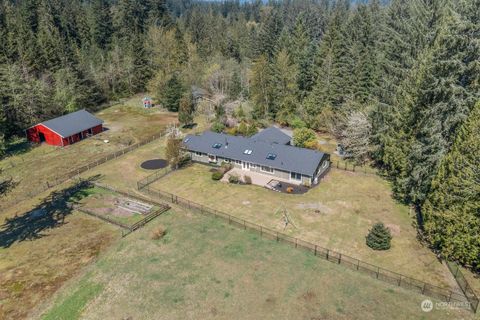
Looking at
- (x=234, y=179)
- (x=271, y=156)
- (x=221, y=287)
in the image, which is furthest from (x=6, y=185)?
(x=271, y=156)

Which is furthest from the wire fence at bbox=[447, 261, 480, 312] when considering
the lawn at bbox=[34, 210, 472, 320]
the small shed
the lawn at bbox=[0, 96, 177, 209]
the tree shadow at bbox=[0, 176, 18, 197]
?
the small shed

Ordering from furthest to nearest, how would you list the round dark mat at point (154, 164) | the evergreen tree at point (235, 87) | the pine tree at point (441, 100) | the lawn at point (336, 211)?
the evergreen tree at point (235, 87), the round dark mat at point (154, 164), the pine tree at point (441, 100), the lawn at point (336, 211)

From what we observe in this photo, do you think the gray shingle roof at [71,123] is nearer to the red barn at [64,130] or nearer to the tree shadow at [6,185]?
the red barn at [64,130]

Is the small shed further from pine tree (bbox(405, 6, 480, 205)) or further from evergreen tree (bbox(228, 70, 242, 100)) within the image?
pine tree (bbox(405, 6, 480, 205))

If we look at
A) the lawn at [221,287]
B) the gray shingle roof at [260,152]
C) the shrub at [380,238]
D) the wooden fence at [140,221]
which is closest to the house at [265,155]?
the gray shingle roof at [260,152]

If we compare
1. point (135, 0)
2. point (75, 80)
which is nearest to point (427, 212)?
point (75, 80)

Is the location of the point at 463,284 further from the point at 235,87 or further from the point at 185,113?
the point at 235,87

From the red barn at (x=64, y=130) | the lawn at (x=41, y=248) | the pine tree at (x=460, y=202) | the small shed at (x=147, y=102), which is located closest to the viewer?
the pine tree at (x=460, y=202)
